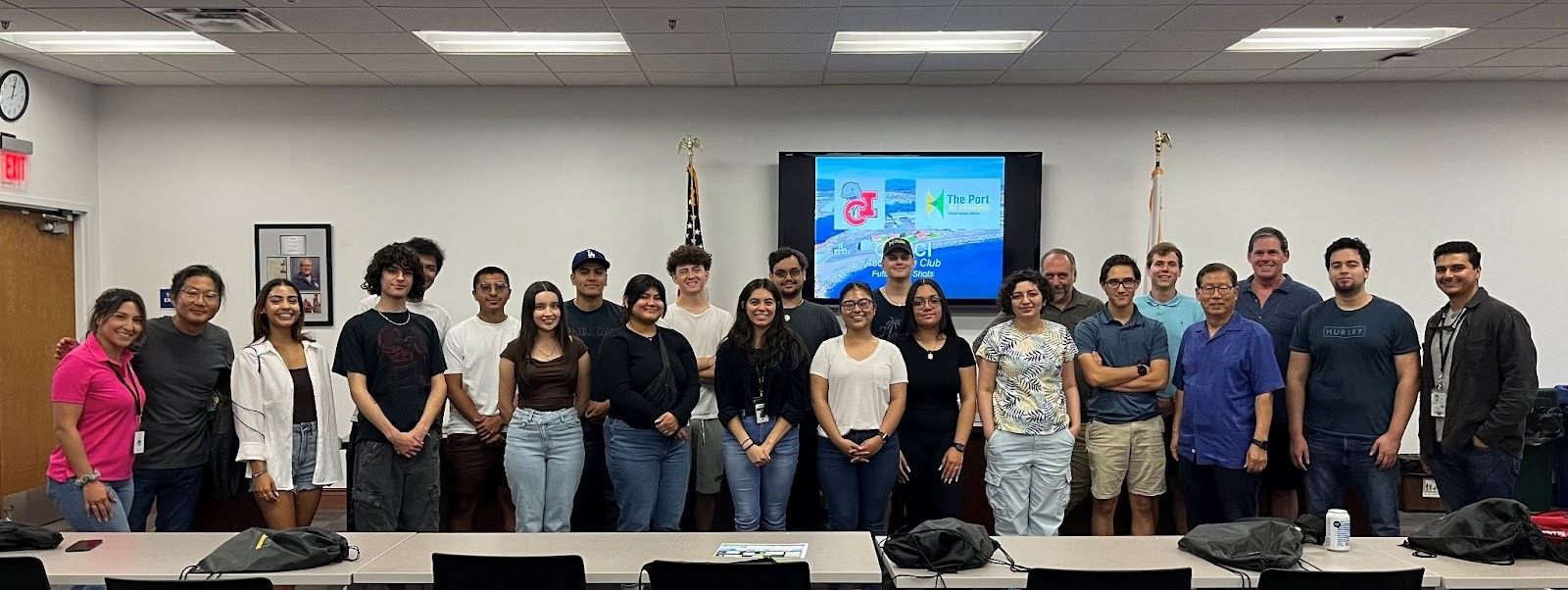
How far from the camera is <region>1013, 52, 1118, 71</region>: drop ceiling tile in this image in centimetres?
648

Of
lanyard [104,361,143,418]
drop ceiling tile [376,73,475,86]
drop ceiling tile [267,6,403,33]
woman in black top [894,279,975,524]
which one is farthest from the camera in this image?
drop ceiling tile [376,73,475,86]

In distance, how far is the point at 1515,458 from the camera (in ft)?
14.2

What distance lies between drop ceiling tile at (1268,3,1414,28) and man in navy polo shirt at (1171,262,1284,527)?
192 centimetres

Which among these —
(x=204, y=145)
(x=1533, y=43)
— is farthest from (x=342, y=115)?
(x=1533, y=43)

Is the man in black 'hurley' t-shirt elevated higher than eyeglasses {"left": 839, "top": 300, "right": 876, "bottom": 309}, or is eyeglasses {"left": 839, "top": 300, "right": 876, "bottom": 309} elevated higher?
eyeglasses {"left": 839, "top": 300, "right": 876, "bottom": 309}

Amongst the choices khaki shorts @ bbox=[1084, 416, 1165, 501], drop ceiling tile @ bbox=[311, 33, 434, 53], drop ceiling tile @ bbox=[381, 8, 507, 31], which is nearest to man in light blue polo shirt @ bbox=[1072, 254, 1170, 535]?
khaki shorts @ bbox=[1084, 416, 1165, 501]

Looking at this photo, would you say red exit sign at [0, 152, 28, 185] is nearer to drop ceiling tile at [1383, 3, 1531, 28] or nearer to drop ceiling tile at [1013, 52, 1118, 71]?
drop ceiling tile at [1013, 52, 1118, 71]

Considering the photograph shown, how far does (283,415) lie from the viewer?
413 centimetres

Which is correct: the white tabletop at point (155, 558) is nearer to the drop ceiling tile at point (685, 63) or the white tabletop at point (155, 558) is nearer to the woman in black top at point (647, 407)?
the woman in black top at point (647, 407)

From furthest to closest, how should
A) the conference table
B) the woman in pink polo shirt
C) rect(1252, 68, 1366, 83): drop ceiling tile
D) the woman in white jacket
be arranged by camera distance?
1. rect(1252, 68, 1366, 83): drop ceiling tile
2. the woman in white jacket
3. the woman in pink polo shirt
4. the conference table

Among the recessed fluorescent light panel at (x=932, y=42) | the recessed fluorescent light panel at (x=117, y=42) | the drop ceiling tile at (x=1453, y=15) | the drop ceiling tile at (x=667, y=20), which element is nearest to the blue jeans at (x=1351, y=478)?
the drop ceiling tile at (x=1453, y=15)

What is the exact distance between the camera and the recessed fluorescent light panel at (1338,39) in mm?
6086

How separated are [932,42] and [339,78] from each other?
4.06 metres

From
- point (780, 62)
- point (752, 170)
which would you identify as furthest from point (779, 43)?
point (752, 170)
